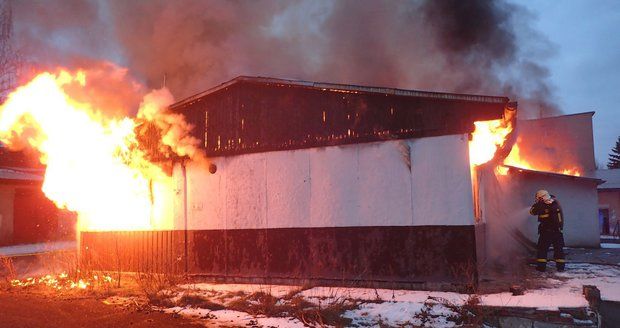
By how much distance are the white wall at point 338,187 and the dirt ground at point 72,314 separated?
118 inches

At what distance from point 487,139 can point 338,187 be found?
3590mm

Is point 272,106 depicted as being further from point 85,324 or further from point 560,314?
point 560,314

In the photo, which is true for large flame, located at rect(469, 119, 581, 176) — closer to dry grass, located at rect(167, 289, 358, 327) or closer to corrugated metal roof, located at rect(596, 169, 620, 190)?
dry grass, located at rect(167, 289, 358, 327)

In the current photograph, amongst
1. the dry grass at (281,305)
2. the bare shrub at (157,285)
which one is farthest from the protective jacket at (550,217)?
the bare shrub at (157,285)

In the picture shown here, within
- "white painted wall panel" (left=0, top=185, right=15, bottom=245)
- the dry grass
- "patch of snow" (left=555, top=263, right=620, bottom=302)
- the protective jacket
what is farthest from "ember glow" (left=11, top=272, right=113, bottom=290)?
"white painted wall panel" (left=0, top=185, right=15, bottom=245)

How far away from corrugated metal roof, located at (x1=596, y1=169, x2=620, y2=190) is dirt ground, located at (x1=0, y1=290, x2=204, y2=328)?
104ft

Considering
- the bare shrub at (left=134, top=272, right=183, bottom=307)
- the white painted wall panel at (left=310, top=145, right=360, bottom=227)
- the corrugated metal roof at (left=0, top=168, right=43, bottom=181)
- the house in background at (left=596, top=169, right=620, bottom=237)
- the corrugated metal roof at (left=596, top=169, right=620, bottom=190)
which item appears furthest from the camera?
the corrugated metal roof at (left=596, top=169, right=620, bottom=190)

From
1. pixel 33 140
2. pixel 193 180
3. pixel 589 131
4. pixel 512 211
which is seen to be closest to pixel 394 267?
pixel 193 180

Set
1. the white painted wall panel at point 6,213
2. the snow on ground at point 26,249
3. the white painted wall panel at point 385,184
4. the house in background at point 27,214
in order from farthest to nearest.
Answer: the house in background at point 27,214
the white painted wall panel at point 6,213
the snow on ground at point 26,249
the white painted wall panel at point 385,184

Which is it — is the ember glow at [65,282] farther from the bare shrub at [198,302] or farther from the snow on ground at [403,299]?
the bare shrub at [198,302]

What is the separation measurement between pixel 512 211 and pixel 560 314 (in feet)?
30.9

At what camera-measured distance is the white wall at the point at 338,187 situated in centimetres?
839

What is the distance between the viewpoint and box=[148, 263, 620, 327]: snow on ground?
22.1 feet

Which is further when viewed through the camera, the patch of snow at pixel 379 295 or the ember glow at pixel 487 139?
the ember glow at pixel 487 139
